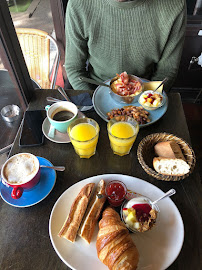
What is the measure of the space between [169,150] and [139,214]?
303 millimetres

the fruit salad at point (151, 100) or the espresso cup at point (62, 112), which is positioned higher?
the espresso cup at point (62, 112)

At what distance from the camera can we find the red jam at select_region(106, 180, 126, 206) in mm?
813

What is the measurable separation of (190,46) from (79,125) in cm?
166

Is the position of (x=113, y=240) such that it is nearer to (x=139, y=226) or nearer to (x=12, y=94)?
(x=139, y=226)

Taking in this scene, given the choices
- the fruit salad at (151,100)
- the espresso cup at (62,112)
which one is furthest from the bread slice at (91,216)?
the fruit salad at (151,100)

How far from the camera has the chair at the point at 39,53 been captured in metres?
1.79

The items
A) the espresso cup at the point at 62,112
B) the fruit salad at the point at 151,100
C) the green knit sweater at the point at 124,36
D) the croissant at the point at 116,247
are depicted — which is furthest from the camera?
the green knit sweater at the point at 124,36

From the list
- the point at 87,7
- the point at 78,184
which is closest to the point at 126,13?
the point at 87,7

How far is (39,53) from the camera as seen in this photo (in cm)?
186

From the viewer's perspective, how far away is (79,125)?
990mm

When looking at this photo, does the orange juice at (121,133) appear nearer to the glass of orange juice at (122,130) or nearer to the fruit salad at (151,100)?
the glass of orange juice at (122,130)

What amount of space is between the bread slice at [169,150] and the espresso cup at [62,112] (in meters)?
0.43

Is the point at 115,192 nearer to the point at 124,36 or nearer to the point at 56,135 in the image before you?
the point at 56,135

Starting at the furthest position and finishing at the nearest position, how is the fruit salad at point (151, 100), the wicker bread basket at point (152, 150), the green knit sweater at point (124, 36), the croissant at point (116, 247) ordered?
the green knit sweater at point (124, 36)
the fruit salad at point (151, 100)
the wicker bread basket at point (152, 150)
the croissant at point (116, 247)
